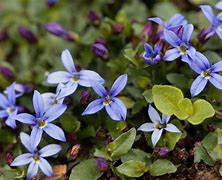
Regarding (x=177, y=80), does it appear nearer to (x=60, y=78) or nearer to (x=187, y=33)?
(x=187, y=33)

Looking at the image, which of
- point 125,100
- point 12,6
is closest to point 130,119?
point 125,100

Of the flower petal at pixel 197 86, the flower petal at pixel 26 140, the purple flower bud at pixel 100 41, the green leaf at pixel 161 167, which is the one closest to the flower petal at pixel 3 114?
the flower petal at pixel 26 140

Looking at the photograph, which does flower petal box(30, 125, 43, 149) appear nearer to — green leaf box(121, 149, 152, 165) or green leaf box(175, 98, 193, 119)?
green leaf box(121, 149, 152, 165)

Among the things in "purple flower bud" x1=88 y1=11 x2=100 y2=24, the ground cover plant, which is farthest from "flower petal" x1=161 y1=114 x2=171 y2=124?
"purple flower bud" x1=88 y1=11 x2=100 y2=24

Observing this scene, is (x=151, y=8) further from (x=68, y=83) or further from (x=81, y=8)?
(x=68, y=83)

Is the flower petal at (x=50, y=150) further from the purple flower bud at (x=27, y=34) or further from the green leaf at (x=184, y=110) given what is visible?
the purple flower bud at (x=27, y=34)

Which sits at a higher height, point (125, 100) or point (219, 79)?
point (219, 79)

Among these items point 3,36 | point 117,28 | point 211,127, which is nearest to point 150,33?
point 117,28
